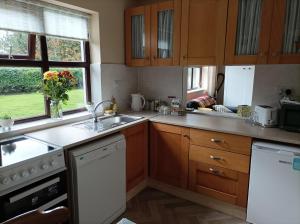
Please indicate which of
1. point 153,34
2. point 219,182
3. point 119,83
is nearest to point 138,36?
point 153,34

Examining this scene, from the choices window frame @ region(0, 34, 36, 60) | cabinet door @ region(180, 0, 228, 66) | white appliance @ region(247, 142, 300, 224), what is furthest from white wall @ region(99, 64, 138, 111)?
white appliance @ region(247, 142, 300, 224)

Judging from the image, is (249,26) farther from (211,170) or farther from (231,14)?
(211,170)

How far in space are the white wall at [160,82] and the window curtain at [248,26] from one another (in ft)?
2.82

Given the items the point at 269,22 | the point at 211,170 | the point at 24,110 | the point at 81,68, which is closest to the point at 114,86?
the point at 81,68

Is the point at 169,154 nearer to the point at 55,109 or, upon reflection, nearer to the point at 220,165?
the point at 220,165

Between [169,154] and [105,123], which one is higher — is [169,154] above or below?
below

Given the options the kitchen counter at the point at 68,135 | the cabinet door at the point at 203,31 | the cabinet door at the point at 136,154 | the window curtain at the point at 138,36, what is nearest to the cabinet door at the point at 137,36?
the window curtain at the point at 138,36

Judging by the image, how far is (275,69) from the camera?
7.22ft

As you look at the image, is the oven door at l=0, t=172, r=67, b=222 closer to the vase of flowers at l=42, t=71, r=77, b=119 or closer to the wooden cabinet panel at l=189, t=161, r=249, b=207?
the vase of flowers at l=42, t=71, r=77, b=119

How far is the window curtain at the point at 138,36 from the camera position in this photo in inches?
104

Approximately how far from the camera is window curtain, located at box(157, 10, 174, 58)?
7.94ft

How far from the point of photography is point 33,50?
6.68 ft

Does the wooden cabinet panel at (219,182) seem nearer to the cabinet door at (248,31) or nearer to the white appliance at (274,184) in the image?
the white appliance at (274,184)

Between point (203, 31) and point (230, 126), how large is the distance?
0.99 meters
